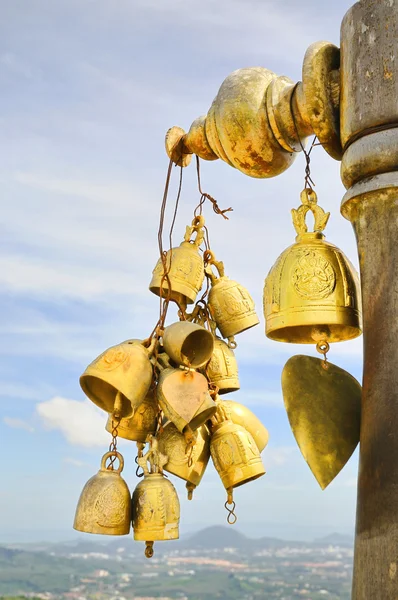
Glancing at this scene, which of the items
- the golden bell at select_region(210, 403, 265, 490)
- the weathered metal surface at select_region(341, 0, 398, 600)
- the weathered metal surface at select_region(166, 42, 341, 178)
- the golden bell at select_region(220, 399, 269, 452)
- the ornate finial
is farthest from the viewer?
the golden bell at select_region(220, 399, 269, 452)

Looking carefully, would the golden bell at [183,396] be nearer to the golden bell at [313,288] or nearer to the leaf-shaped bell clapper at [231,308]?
the golden bell at [313,288]

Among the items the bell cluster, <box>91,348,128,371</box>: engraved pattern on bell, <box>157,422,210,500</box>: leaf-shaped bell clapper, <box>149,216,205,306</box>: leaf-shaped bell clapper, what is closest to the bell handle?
the bell cluster

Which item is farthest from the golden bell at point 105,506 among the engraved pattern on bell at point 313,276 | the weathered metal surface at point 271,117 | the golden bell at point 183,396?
the weathered metal surface at point 271,117

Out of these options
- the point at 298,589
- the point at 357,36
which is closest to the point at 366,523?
the point at 357,36

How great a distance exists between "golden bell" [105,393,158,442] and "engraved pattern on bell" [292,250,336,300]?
915 mm

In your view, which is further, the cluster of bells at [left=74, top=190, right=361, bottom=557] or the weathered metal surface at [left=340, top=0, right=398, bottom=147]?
the cluster of bells at [left=74, top=190, right=361, bottom=557]

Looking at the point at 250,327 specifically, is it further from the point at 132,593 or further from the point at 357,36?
the point at 132,593

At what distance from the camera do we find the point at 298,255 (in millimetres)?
2928

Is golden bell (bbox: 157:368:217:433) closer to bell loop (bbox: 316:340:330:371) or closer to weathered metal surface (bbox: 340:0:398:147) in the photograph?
bell loop (bbox: 316:340:330:371)

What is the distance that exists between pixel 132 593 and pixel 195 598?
4549mm

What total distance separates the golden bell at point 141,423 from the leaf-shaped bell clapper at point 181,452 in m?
0.06

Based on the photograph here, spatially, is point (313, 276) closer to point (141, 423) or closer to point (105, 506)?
point (141, 423)

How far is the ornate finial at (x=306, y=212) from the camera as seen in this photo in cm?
302

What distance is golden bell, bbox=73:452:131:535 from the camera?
123 inches
